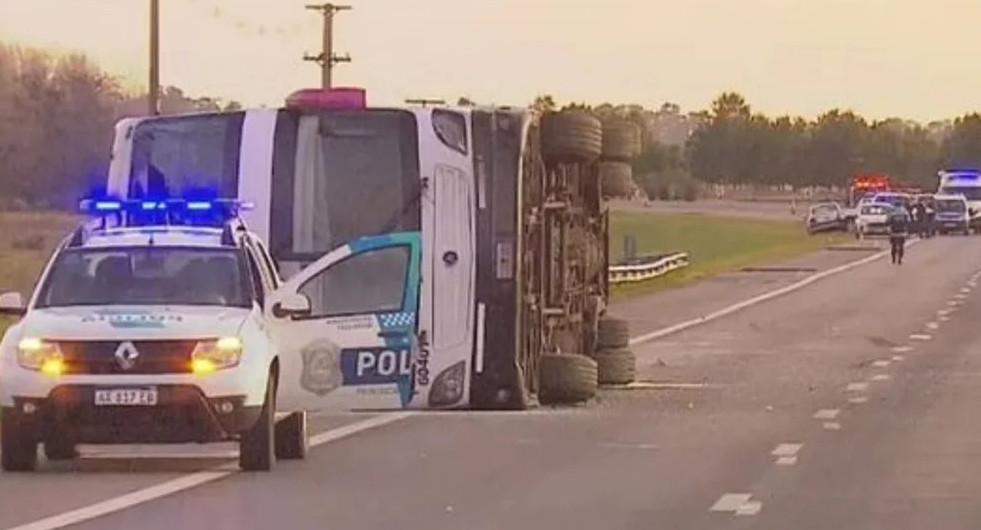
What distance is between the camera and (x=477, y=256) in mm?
18547

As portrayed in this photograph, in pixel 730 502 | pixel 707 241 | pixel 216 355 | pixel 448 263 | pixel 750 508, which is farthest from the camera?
pixel 707 241

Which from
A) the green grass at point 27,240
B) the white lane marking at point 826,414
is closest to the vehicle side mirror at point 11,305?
the white lane marking at point 826,414

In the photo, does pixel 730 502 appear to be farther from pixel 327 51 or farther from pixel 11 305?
pixel 327 51

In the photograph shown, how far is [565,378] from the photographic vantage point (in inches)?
856

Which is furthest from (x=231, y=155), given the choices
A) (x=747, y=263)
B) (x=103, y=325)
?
(x=747, y=263)

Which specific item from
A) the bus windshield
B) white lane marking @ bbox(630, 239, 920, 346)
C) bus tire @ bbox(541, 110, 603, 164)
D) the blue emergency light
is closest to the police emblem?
the blue emergency light

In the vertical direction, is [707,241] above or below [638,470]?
below

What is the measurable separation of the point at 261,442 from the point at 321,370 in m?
0.99

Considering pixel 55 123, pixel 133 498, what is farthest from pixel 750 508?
pixel 55 123

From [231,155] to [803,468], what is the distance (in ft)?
15.8

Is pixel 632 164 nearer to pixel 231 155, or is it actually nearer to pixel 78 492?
pixel 231 155

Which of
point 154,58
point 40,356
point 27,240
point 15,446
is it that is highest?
point 154,58

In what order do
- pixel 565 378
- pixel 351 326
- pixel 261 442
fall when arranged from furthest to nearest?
pixel 565 378 → pixel 351 326 → pixel 261 442

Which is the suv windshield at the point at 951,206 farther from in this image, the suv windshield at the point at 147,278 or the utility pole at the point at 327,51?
the suv windshield at the point at 147,278
